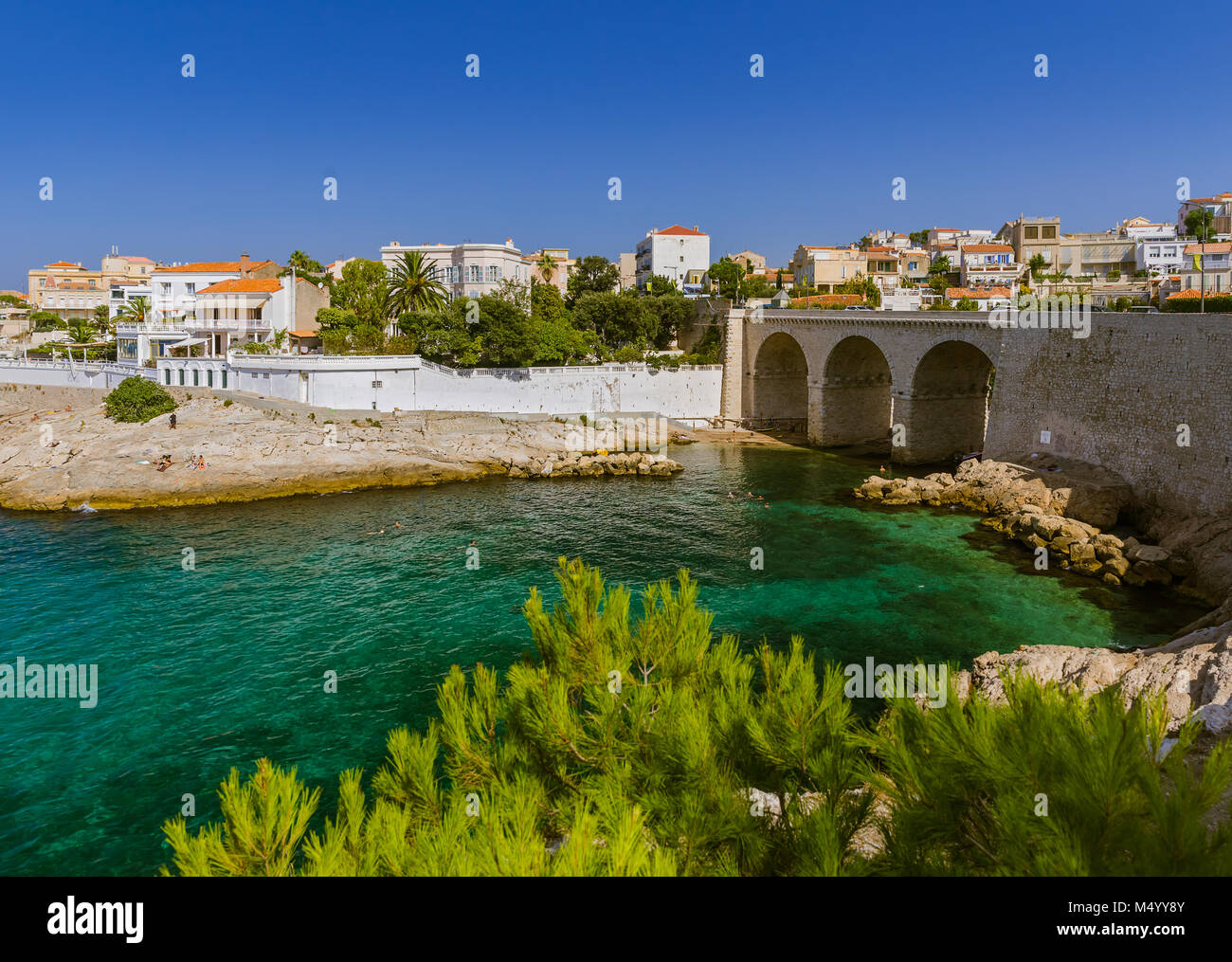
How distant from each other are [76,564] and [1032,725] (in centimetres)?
2876

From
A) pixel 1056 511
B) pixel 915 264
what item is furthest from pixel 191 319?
pixel 915 264

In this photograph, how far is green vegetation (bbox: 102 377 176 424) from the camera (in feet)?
133

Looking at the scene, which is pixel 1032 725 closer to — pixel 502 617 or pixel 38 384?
pixel 502 617

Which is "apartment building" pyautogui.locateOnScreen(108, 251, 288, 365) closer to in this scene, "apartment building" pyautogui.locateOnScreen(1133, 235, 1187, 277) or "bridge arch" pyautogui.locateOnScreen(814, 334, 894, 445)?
"bridge arch" pyautogui.locateOnScreen(814, 334, 894, 445)

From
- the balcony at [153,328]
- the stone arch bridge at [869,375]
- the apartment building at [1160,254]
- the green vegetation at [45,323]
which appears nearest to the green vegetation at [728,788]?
the stone arch bridge at [869,375]

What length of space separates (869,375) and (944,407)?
7.65 m

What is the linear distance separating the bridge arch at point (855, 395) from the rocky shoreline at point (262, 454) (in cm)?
1209

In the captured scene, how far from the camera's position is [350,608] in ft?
73.5

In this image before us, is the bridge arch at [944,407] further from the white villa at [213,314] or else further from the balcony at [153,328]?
the balcony at [153,328]

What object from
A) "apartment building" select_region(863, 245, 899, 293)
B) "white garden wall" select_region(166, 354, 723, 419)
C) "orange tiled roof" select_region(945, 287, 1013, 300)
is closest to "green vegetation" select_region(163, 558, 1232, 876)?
"white garden wall" select_region(166, 354, 723, 419)

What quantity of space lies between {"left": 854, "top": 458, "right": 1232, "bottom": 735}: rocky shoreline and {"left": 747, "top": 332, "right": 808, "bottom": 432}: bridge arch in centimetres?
1813

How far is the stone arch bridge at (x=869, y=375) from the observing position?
130 ft

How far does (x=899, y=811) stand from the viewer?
6016mm

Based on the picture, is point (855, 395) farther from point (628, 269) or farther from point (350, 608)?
point (628, 269)
